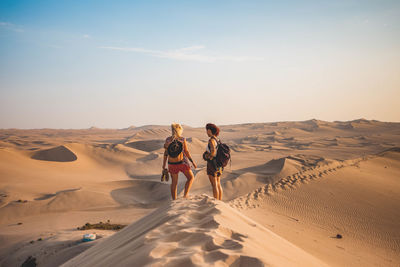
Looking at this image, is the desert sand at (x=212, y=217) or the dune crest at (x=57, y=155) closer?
the desert sand at (x=212, y=217)

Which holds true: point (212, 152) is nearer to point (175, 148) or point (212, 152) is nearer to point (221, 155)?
point (221, 155)

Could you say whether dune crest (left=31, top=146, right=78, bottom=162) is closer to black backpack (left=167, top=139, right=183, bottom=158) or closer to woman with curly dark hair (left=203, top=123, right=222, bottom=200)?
black backpack (left=167, top=139, right=183, bottom=158)

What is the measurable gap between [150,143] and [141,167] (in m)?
11.9

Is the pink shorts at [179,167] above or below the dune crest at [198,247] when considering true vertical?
above

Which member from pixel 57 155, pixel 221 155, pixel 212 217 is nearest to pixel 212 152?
pixel 221 155

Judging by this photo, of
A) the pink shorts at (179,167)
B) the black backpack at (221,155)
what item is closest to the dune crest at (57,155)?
the pink shorts at (179,167)

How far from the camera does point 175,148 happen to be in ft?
16.3

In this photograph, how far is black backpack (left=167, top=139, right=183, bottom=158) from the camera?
4.97m

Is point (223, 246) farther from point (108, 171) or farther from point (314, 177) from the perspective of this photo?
point (108, 171)

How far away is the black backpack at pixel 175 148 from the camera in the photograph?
→ 196 inches

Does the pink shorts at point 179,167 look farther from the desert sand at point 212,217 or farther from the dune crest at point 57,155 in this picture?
the dune crest at point 57,155

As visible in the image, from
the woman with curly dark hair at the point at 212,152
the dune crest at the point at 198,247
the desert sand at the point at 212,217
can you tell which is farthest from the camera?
the woman with curly dark hair at the point at 212,152

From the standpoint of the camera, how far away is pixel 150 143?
3100 cm

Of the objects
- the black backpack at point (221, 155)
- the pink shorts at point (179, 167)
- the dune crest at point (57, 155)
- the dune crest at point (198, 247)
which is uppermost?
the black backpack at point (221, 155)
